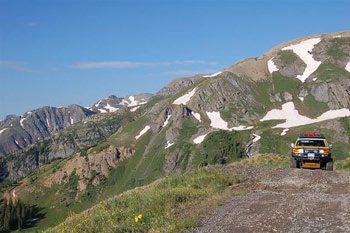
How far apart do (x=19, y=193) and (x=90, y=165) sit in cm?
3812

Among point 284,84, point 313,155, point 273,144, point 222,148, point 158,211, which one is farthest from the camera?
point 284,84

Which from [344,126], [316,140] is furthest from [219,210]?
[344,126]

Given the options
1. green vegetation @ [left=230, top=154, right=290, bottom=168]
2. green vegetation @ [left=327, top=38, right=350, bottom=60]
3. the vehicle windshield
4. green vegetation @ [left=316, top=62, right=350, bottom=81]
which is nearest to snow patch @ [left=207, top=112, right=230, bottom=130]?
green vegetation @ [left=316, top=62, right=350, bottom=81]

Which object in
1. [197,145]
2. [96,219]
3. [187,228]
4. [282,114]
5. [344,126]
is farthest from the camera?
[282,114]

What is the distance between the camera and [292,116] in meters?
158

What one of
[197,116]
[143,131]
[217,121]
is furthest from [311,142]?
[143,131]

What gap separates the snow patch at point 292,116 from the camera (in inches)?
5837

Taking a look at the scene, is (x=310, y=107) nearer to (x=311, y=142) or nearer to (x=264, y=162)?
(x=264, y=162)

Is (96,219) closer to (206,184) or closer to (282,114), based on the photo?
(206,184)

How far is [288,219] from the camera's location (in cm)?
1083

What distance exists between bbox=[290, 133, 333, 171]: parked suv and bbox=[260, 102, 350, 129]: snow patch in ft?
403

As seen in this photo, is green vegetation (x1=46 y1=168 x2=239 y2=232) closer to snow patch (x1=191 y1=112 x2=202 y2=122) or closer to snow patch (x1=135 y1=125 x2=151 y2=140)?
snow patch (x1=191 y1=112 x2=202 y2=122)

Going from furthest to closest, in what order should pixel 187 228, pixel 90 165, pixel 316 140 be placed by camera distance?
pixel 90 165 < pixel 316 140 < pixel 187 228

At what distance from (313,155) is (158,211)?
16.8 m
